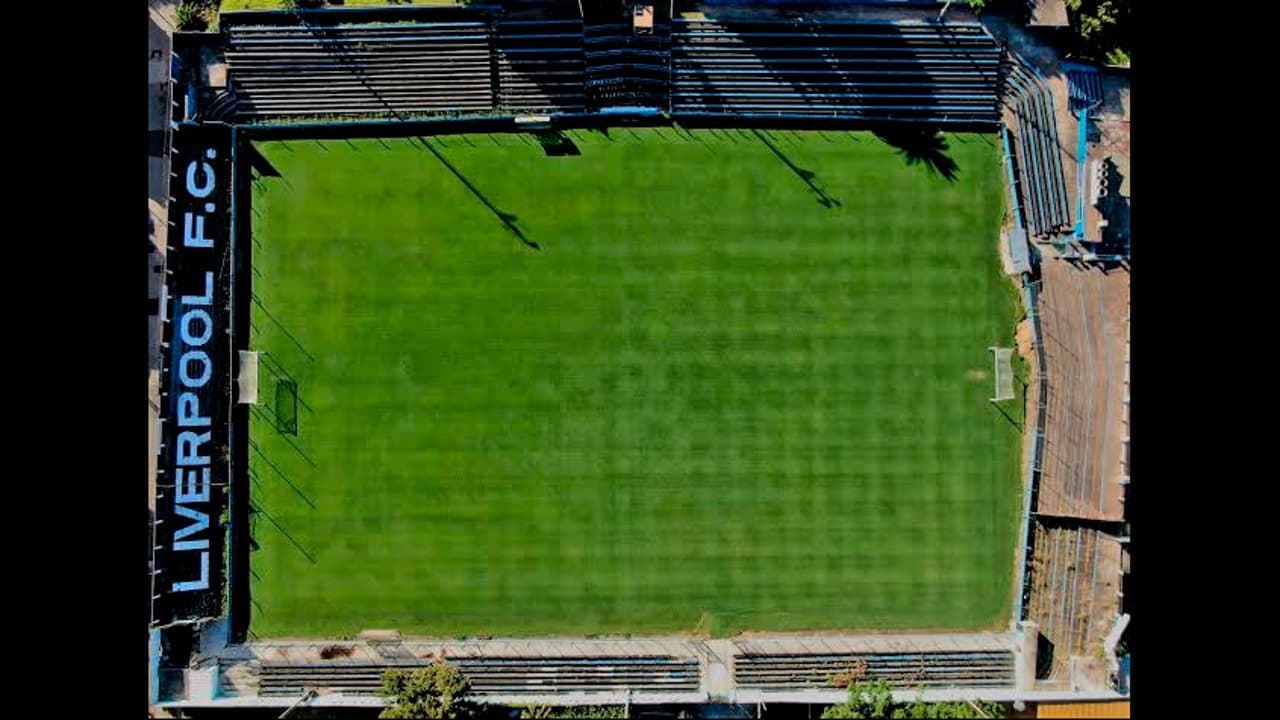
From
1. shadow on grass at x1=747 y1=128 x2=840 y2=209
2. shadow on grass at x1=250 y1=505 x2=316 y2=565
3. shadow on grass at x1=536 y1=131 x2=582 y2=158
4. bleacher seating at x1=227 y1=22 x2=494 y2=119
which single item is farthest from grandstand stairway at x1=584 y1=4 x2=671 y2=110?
shadow on grass at x1=250 y1=505 x2=316 y2=565

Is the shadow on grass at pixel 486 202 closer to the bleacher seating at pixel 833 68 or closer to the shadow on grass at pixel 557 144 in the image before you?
the shadow on grass at pixel 557 144

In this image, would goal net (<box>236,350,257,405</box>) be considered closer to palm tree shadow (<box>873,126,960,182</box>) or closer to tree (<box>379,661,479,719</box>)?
tree (<box>379,661,479,719</box>)

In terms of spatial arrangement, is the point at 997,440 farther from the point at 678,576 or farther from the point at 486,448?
the point at 486,448

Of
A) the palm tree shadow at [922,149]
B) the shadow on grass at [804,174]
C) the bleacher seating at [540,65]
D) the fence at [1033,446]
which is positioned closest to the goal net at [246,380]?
the bleacher seating at [540,65]

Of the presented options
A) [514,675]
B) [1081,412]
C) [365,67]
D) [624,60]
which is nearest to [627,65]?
[624,60]

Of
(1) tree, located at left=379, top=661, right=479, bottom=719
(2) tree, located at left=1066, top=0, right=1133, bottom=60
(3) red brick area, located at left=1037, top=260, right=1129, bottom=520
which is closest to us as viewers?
(1) tree, located at left=379, top=661, right=479, bottom=719

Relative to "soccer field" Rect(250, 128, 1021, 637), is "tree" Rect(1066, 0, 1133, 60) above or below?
above
